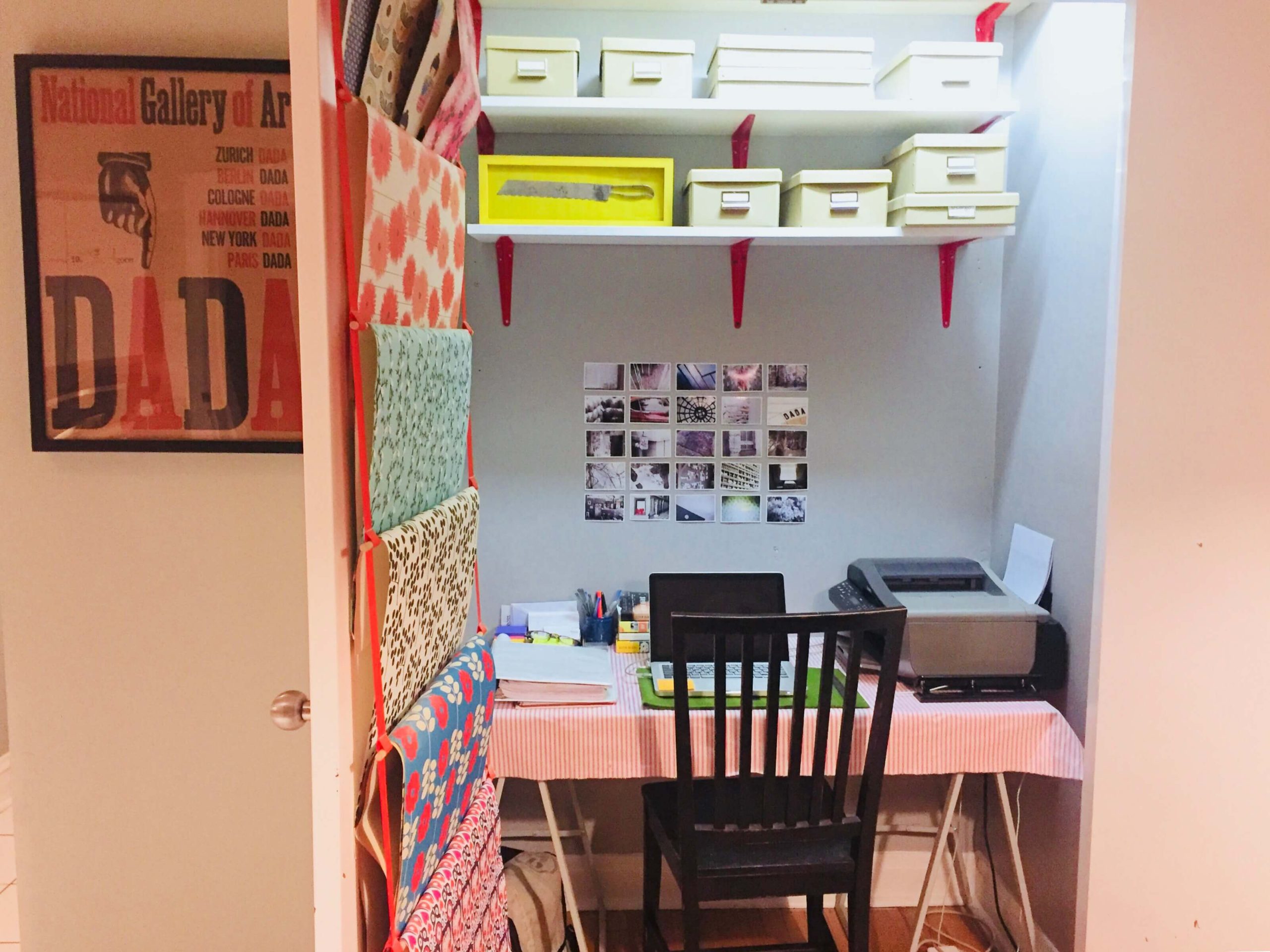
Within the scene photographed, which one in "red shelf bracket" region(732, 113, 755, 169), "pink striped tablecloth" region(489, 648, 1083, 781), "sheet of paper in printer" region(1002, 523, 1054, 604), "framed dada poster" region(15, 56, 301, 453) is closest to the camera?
"framed dada poster" region(15, 56, 301, 453)

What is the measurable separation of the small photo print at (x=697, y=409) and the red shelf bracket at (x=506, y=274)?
→ 1.63 feet

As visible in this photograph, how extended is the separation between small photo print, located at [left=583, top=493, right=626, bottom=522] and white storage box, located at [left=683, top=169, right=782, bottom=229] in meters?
0.77

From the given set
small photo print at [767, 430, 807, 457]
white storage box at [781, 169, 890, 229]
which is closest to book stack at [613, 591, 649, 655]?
small photo print at [767, 430, 807, 457]

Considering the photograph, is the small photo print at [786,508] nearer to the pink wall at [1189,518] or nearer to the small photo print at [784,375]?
the small photo print at [784,375]

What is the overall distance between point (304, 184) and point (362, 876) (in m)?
0.73

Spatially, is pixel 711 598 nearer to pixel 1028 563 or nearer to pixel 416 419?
pixel 1028 563

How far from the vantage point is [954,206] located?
6.84 ft

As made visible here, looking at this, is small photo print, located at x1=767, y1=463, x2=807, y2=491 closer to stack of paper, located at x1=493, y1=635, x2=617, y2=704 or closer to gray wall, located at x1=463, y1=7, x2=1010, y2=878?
gray wall, located at x1=463, y1=7, x2=1010, y2=878

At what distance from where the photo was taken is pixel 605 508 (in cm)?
248

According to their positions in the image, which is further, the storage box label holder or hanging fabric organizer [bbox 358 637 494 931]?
the storage box label holder

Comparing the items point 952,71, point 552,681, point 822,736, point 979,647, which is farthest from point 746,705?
point 952,71

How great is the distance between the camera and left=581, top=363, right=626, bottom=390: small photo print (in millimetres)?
2439

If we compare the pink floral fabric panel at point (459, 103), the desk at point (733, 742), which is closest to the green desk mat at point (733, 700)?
the desk at point (733, 742)

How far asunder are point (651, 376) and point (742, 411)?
0.26 m
